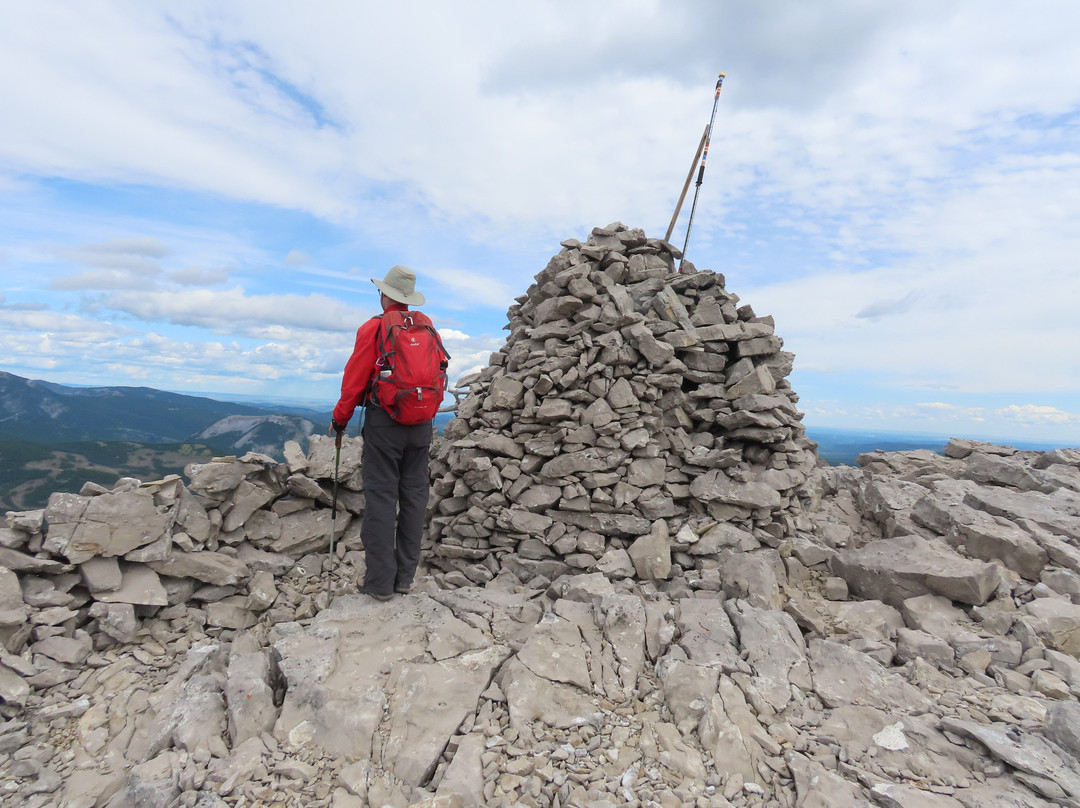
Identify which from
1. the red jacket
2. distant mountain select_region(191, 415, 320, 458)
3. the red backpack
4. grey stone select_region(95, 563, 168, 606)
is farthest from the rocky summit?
distant mountain select_region(191, 415, 320, 458)

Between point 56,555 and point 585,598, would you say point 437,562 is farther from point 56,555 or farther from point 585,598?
point 56,555

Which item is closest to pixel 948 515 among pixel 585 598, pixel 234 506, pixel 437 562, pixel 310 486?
pixel 585 598

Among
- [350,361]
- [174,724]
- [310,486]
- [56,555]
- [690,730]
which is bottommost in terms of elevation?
[174,724]

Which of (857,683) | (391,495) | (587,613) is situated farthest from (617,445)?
(857,683)

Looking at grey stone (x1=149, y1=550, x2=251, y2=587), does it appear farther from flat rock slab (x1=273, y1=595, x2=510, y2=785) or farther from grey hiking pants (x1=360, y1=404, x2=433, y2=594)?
grey hiking pants (x1=360, y1=404, x2=433, y2=594)

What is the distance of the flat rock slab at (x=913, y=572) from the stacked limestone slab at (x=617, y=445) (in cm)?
112

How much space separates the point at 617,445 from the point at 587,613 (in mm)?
2948

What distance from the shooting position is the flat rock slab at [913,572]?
6.23 metres

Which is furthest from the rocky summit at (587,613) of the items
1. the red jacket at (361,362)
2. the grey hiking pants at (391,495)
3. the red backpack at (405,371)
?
the red jacket at (361,362)

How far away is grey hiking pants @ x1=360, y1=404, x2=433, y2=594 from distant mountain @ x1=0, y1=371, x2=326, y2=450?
6709 centimetres

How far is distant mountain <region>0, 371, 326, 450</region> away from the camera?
70438mm

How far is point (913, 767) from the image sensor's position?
12.9ft

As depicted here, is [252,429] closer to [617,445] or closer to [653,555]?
[617,445]

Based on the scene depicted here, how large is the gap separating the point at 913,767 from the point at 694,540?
4066 millimetres
